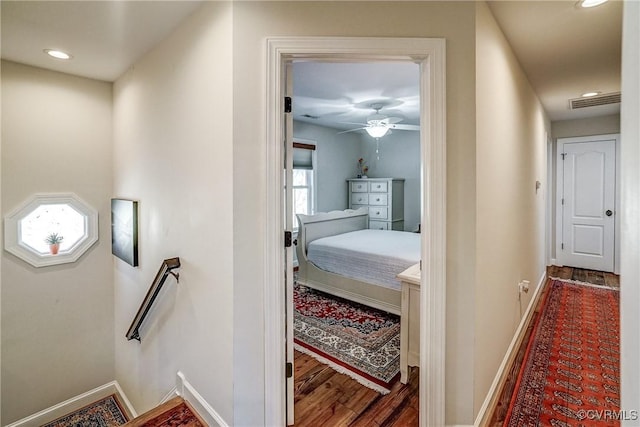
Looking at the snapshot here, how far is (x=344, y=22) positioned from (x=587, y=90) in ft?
10.8

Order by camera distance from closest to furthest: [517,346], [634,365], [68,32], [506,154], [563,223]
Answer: [634,365]
[68,32]
[506,154]
[517,346]
[563,223]

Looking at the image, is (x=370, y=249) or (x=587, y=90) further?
(x=370, y=249)

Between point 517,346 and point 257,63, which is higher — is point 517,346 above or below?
below

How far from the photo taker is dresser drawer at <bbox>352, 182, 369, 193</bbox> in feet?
20.6

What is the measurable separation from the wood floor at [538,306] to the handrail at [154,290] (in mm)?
2196

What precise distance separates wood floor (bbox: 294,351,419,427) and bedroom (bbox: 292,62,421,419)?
0.42 m

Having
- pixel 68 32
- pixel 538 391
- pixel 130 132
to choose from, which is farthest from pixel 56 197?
pixel 538 391

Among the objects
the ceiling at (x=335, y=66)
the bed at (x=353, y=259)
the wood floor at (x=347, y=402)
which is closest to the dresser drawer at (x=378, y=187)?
the bed at (x=353, y=259)

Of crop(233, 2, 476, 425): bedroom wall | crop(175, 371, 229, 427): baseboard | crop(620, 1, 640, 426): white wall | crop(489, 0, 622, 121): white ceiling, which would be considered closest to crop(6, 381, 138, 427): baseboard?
crop(175, 371, 229, 427): baseboard

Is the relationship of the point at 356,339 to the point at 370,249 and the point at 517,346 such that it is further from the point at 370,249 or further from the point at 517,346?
the point at 517,346

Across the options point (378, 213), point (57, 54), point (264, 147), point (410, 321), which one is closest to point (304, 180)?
point (378, 213)

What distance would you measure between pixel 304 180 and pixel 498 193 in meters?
4.07

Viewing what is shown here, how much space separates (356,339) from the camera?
2857 mm

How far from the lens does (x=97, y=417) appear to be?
9.58 ft
